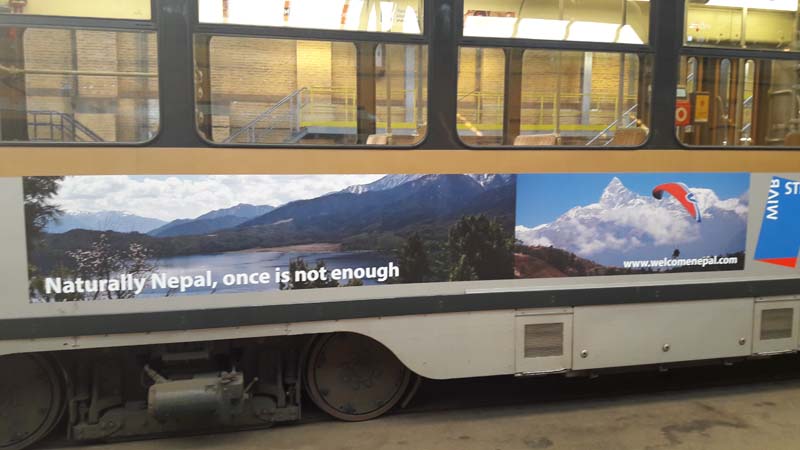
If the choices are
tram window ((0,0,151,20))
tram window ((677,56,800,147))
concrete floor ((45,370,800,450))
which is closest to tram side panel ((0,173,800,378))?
tram window ((677,56,800,147))

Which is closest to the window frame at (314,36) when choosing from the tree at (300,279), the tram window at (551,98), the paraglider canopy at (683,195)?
the tram window at (551,98)

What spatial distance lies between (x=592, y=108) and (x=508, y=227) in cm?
105

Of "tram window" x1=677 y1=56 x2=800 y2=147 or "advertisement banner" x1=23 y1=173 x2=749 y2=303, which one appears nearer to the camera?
"advertisement banner" x1=23 y1=173 x2=749 y2=303

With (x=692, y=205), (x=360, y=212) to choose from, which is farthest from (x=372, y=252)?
(x=692, y=205)

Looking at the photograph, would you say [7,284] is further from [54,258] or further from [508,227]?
[508,227]

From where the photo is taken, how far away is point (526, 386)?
16.9ft

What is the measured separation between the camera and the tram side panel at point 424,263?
3.55 m

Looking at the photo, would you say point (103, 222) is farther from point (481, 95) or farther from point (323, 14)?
point (481, 95)

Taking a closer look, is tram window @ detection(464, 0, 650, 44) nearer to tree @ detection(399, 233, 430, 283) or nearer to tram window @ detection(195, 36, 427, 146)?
tram window @ detection(195, 36, 427, 146)

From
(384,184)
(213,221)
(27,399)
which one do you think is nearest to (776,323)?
(384,184)

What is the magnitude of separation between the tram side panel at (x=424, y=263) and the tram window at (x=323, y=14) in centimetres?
92

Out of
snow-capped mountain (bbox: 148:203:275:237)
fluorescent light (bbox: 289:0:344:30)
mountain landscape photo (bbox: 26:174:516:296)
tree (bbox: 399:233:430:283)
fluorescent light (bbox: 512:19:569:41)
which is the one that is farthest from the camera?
fluorescent light (bbox: 512:19:569:41)

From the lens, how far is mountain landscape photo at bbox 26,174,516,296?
3.54m

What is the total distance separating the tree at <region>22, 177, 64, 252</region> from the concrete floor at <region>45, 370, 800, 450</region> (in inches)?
56.8
